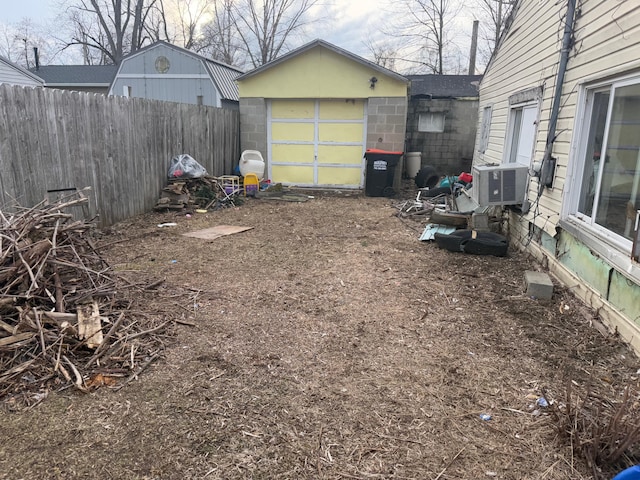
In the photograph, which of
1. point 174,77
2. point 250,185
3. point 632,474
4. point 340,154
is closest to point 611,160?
point 632,474

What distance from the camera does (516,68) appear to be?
696 cm

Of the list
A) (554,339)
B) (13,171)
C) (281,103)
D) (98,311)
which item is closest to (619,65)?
(554,339)

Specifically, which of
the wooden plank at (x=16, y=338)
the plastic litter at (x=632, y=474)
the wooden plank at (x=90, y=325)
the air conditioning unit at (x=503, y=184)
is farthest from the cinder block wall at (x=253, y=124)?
the plastic litter at (x=632, y=474)

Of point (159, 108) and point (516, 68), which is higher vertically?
point (516, 68)

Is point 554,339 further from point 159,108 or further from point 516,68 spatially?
point 159,108

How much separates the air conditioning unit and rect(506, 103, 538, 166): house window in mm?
392

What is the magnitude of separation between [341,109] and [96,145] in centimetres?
643

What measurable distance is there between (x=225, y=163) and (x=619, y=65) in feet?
29.3

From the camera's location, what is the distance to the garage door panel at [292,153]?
37.9 ft

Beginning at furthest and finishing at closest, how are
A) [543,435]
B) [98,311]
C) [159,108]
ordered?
[159,108]
[98,311]
[543,435]

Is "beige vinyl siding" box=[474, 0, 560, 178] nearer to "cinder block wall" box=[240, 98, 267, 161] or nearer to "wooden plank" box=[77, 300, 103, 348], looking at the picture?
"wooden plank" box=[77, 300, 103, 348]

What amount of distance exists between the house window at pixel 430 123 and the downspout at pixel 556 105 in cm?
922

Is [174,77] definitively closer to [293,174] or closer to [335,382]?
[293,174]

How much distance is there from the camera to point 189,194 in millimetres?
8609
